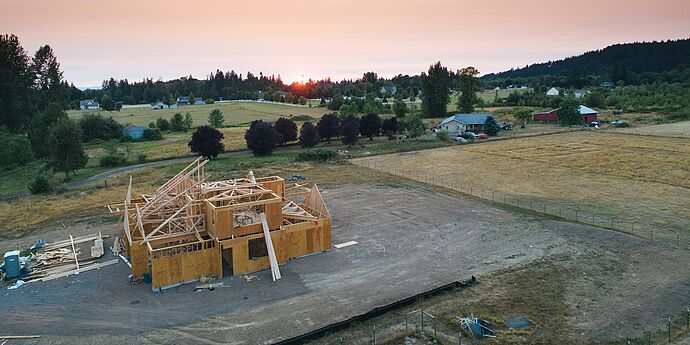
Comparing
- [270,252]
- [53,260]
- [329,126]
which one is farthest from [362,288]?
[329,126]

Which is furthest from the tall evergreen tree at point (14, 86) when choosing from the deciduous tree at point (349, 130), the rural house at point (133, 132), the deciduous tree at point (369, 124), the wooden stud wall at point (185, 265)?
the wooden stud wall at point (185, 265)

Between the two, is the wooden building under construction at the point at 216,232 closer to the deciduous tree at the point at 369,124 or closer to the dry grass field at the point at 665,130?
the deciduous tree at the point at 369,124

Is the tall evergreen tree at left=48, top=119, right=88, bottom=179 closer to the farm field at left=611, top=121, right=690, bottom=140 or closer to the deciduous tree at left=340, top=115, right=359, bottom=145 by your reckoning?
the deciduous tree at left=340, top=115, right=359, bottom=145

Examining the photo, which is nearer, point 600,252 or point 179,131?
point 600,252

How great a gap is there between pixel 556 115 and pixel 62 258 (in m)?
77.5

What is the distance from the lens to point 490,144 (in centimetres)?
6109

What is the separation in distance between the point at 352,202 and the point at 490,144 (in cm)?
3270

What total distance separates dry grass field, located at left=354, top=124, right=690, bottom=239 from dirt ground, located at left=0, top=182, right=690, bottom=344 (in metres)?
5.75

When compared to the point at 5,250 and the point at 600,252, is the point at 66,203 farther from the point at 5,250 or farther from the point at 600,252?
the point at 600,252

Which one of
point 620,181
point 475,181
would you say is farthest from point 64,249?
point 620,181

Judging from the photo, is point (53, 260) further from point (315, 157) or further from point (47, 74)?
point (47, 74)

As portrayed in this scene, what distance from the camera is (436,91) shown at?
307ft

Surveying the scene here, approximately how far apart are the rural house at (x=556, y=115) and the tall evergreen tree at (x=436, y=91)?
1782cm

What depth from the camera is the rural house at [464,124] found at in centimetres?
7200
